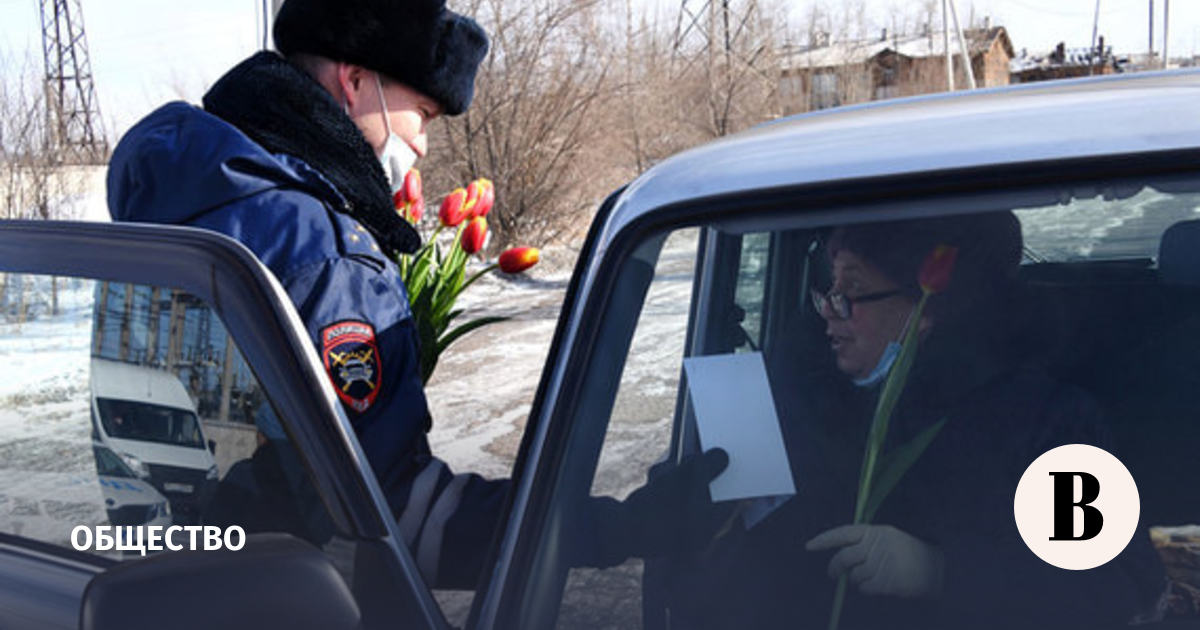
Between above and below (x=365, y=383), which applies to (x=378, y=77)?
above

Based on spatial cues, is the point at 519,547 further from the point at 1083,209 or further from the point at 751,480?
the point at 1083,209

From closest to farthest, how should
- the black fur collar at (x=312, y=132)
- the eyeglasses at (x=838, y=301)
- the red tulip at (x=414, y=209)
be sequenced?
the eyeglasses at (x=838, y=301)
the black fur collar at (x=312, y=132)
the red tulip at (x=414, y=209)

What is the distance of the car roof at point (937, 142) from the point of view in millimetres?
1152

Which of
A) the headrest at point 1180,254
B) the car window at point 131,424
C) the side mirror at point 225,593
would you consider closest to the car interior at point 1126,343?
the headrest at point 1180,254

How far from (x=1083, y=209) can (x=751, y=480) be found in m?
0.47

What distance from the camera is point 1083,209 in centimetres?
126

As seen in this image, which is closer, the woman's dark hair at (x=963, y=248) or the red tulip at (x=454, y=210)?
the woman's dark hair at (x=963, y=248)

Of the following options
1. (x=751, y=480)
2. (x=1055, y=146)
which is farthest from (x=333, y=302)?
(x=1055, y=146)

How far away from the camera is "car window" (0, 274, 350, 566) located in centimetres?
137

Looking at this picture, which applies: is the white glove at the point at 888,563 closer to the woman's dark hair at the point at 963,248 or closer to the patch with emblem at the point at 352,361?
the woman's dark hair at the point at 963,248

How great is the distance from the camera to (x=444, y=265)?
293 cm

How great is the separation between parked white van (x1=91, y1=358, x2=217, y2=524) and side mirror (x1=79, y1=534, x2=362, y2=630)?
233mm

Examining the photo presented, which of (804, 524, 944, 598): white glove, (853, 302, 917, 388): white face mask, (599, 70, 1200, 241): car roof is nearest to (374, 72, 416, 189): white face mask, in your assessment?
(599, 70, 1200, 241): car roof

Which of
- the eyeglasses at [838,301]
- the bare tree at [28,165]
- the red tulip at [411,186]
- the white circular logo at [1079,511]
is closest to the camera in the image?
the white circular logo at [1079,511]
